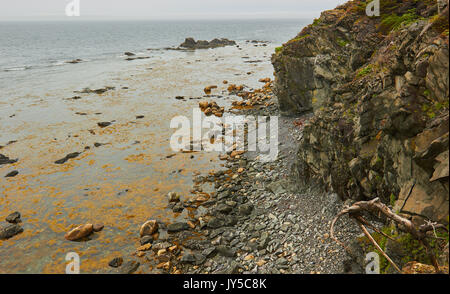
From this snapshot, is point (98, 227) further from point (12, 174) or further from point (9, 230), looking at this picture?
point (12, 174)

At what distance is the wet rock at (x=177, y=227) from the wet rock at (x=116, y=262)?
3.26m

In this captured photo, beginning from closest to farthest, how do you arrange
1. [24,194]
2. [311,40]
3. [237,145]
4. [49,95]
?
[24,194], [237,145], [311,40], [49,95]

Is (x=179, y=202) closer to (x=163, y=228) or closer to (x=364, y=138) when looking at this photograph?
(x=163, y=228)

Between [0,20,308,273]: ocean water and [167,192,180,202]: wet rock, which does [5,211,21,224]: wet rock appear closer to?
[0,20,308,273]: ocean water

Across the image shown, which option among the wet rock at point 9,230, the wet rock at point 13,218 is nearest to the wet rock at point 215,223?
the wet rock at point 9,230

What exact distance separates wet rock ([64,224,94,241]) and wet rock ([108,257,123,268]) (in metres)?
3.42

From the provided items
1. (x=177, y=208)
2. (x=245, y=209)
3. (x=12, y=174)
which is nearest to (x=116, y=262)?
(x=177, y=208)

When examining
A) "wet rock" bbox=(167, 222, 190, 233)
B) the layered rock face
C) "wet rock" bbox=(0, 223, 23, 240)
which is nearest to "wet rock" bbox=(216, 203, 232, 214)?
"wet rock" bbox=(167, 222, 190, 233)

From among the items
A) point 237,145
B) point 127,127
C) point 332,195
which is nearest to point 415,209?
point 332,195

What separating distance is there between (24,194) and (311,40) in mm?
31433

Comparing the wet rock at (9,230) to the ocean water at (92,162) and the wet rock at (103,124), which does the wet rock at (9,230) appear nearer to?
the ocean water at (92,162)

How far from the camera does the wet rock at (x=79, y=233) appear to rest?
57.5 ft

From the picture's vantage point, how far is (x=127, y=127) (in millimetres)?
36188
